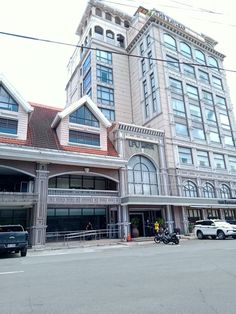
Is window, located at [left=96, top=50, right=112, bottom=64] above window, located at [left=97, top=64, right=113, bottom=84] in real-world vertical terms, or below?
above

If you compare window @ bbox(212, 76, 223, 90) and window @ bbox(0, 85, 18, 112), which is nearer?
window @ bbox(0, 85, 18, 112)

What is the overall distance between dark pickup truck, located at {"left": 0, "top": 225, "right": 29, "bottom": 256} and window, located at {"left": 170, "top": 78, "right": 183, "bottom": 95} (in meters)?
27.4

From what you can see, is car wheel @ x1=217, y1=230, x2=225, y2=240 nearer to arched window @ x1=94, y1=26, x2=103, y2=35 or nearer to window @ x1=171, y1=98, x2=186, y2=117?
window @ x1=171, y1=98, x2=186, y2=117

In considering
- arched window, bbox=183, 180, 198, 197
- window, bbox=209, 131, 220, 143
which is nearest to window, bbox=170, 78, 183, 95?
window, bbox=209, 131, 220, 143

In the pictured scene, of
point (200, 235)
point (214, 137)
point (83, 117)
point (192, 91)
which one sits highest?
point (192, 91)

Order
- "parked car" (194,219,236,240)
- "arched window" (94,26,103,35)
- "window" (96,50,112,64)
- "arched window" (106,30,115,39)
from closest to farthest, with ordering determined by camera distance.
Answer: "parked car" (194,219,236,240) → "window" (96,50,112,64) → "arched window" (94,26,103,35) → "arched window" (106,30,115,39)

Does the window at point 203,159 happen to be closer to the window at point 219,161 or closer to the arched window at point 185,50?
the window at point 219,161

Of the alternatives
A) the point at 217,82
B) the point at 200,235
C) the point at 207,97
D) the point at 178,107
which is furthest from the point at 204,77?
the point at 200,235

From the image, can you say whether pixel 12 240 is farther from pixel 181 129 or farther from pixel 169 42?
pixel 169 42

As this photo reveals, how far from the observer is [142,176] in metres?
26.7

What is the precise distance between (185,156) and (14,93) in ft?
68.1

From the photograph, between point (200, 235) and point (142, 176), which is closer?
point (200, 235)

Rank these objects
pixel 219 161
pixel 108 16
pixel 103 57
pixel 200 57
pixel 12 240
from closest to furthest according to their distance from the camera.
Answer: pixel 12 240, pixel 219 161, pixel 103 57, pixel 200 57, pixel 108 16

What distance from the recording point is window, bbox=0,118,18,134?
70.1ft
